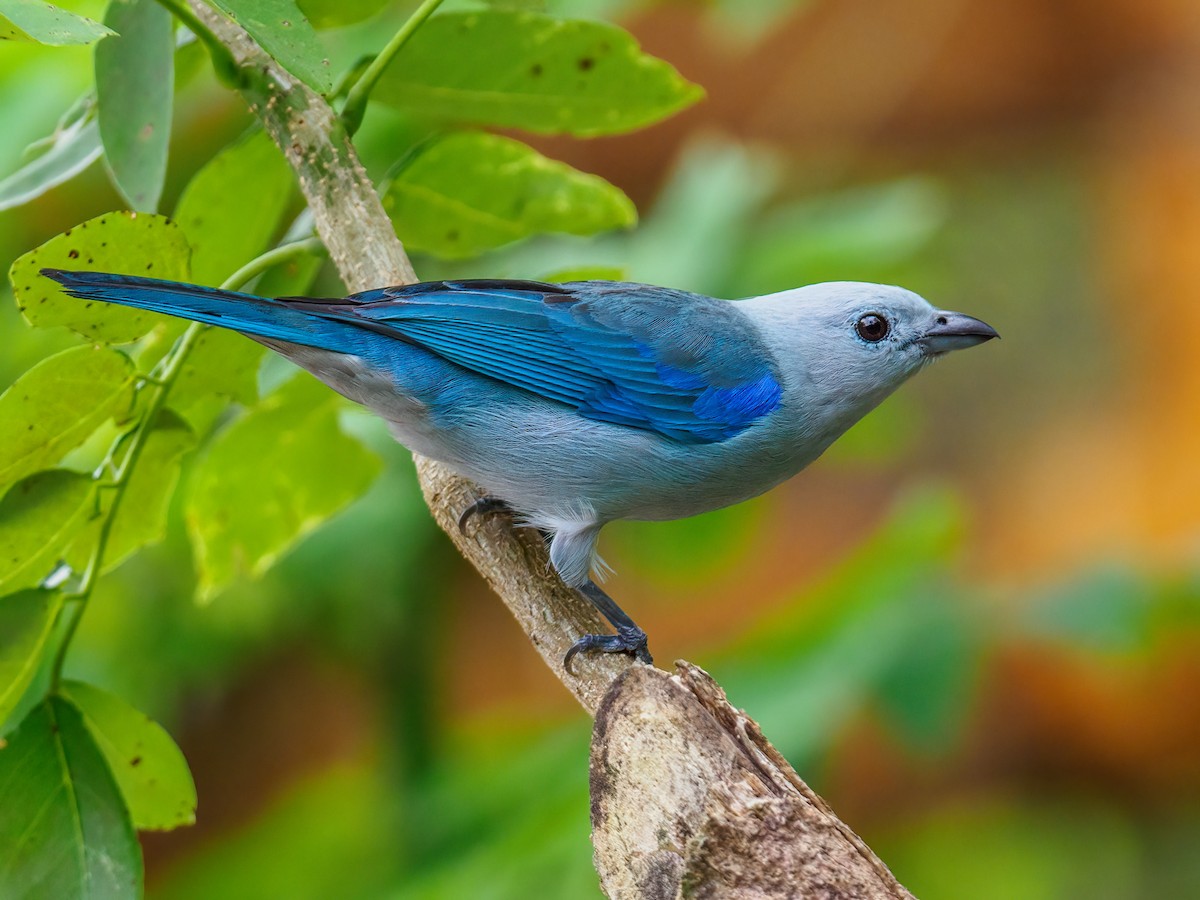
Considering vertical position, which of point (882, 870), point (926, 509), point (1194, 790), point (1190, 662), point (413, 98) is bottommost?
point (1194, 790)

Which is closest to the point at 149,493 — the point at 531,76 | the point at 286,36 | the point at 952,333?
the point at 286,36

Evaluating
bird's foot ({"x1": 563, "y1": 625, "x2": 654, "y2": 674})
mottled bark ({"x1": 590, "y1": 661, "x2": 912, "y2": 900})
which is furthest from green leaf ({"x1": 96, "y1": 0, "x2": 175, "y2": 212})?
mottled bark ({"x1": 590, "y1": 661, "x2": 912, "y2": 900})

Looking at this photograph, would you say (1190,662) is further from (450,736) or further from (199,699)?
(199,699)

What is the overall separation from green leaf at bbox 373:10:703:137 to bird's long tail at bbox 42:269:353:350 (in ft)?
1.63

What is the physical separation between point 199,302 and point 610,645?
3.15 feet

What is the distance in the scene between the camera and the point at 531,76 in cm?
245

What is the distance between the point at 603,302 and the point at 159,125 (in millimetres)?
1196

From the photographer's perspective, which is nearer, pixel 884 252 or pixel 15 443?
pixel 15 443

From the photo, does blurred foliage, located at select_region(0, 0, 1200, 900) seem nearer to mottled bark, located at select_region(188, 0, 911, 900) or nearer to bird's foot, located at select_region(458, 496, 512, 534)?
bird's foot, located at select_region(458, 496, 512, 534)

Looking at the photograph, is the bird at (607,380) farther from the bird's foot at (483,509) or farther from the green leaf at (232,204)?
the green leaf at (232,204)

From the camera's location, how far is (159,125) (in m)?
2.08

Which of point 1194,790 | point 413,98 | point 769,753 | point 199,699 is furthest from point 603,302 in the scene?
point 1194,790

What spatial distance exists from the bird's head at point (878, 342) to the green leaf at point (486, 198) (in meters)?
0.64

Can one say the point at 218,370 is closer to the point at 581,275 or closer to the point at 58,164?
the point at 58,164
